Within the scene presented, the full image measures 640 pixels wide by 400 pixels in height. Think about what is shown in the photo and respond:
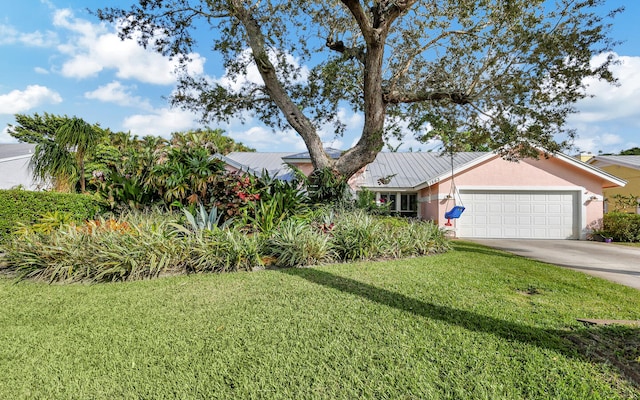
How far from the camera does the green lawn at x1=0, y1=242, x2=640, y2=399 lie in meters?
2.24

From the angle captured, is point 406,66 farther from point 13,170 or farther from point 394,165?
point 13,170

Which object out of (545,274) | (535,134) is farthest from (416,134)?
(545,274)

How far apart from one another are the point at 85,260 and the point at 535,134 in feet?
37.3

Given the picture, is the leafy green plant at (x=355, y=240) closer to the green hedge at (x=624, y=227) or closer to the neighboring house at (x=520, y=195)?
the neighboring house at (x=520, y=195)

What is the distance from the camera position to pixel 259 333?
3078mm

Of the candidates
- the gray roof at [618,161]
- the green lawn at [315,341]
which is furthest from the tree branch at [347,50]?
the gray roof at [618,161]

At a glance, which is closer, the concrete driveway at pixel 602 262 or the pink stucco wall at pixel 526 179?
the concrete driveway at pixel 602 262

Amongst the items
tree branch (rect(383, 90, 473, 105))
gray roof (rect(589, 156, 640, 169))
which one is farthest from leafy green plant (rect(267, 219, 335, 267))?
gray roof (rect(589, 156, 640, 169))

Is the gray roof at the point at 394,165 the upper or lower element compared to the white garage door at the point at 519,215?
upper

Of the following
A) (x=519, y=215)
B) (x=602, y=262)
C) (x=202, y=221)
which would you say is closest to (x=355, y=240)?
(x=202, y=221)

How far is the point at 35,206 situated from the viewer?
27.4 feet

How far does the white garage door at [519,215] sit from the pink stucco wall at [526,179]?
0.40 meters

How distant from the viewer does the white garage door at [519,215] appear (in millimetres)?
14305

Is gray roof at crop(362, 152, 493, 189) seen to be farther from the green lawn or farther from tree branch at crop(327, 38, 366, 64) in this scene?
the green lawn
